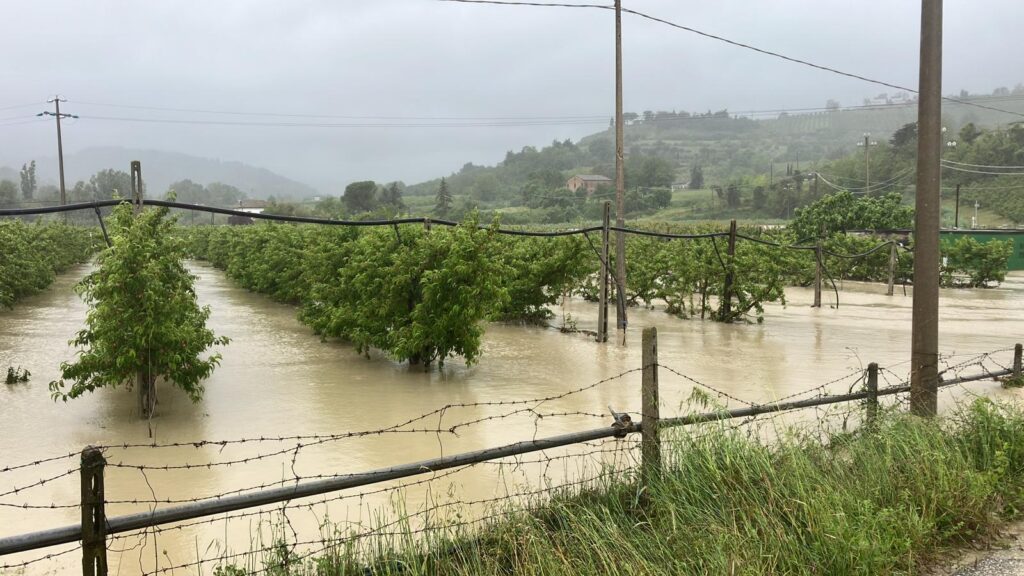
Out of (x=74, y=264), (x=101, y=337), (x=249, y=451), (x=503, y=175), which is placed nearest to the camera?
(x=249, y=451)

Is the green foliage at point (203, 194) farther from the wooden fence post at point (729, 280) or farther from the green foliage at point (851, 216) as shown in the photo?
the wooden fence post at point (729, 280)

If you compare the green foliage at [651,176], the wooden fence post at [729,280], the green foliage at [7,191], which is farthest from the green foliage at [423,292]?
the green foliage at [7,191]

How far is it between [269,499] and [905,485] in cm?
398

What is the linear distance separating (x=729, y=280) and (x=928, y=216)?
1284cm

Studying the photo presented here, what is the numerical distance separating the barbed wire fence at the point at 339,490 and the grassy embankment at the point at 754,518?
0.10 metres

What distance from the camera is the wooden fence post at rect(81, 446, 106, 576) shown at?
11.8 feet

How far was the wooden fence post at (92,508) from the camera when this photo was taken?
3584 millimetres

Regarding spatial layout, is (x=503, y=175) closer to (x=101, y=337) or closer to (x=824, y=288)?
(x=824, y=288)

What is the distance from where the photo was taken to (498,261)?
1327 centimetres

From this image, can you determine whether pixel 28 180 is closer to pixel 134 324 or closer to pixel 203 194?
pixel 203 194

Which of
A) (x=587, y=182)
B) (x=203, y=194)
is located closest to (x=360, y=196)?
(x=587, y=182)

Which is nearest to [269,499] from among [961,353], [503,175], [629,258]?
[961,353]

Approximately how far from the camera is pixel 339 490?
5.23 metres

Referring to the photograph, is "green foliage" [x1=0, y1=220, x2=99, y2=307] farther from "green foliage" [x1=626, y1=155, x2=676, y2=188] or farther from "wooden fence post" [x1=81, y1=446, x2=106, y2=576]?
"green foliage" [x1=626, y1=155, x2=676, y2=188]
